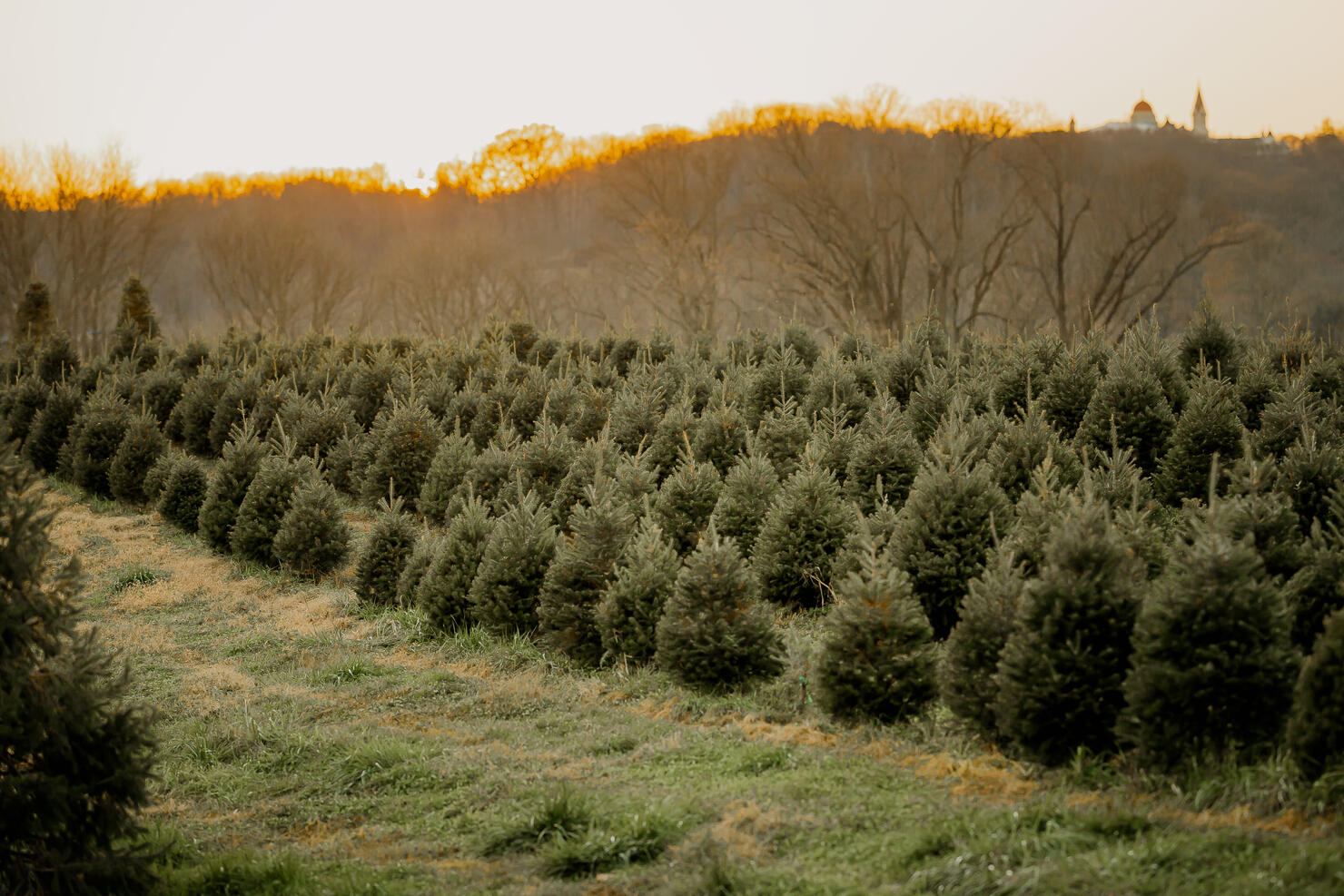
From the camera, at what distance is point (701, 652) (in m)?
8.05

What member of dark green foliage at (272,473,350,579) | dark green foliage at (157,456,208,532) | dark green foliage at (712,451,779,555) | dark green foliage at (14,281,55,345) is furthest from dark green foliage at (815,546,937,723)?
dark green foliage at (14,281,55,345)

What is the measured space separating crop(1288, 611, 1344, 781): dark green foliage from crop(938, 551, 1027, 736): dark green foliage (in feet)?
5.47

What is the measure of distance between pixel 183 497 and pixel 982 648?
583 inches

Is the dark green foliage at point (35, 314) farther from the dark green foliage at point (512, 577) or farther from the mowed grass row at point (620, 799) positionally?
the dark green foliage at point (512, 577)

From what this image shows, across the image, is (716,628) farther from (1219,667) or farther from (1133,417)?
(1133,417)

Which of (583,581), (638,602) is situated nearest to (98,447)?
(583,581)

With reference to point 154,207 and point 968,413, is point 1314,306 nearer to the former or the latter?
point 968,413

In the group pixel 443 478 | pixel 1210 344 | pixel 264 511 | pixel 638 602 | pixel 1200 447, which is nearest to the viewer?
pixel 638 602

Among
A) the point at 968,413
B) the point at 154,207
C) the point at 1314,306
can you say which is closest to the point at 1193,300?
the point at 1314,306

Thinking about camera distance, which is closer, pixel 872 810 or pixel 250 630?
pixel 872 810

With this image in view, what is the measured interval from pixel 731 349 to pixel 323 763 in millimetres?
16304

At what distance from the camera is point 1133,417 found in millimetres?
13180

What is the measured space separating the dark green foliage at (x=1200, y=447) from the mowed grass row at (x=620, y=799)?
5668 mm

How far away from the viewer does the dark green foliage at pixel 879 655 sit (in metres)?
6.86
